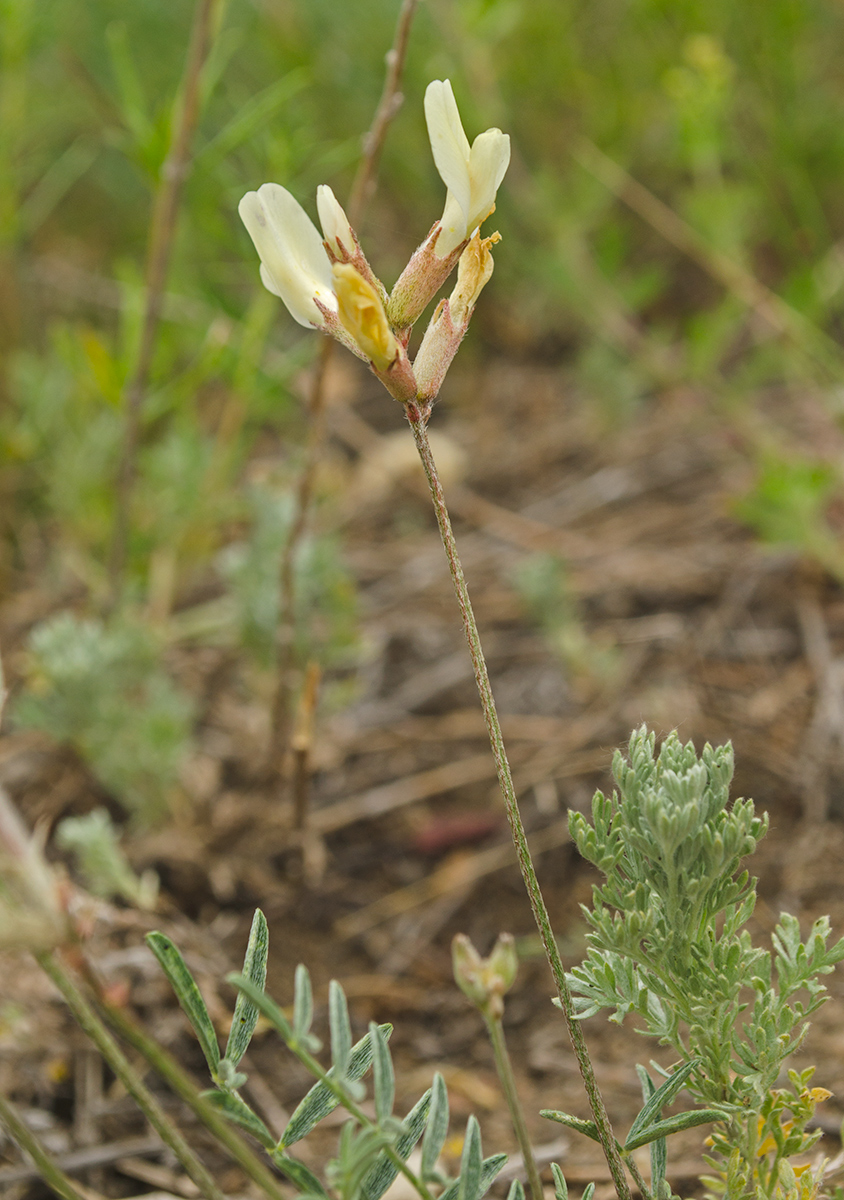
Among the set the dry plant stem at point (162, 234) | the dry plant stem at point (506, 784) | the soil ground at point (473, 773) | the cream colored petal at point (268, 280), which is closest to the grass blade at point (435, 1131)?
the dry plant stem at point (506, 784)

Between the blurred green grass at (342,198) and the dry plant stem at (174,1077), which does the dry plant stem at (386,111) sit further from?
the dry plant stem at (174,1077)

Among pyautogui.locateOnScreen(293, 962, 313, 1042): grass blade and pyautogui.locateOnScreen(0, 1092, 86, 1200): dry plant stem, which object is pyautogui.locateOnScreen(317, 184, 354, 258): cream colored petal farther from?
pyautogui.locateOnScreen(0, 1092, 86, 1200): dry plant stem

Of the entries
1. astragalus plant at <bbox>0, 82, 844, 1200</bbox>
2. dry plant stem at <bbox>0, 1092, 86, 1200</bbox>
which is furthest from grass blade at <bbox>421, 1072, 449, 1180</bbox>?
dry plant stem at <bbox>0, 1092, 86, 1200</bbox>

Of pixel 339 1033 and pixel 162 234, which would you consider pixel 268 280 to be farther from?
pixel 162 234

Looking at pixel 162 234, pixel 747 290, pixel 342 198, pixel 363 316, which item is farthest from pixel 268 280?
pixel 342 198

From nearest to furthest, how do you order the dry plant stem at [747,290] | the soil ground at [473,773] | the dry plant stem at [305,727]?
the soil ground at [473,773] < the dry plant stem at [305,727] < the dry plant stem at [747,290]

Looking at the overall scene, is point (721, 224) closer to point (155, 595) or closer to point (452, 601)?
point (452, 601)
